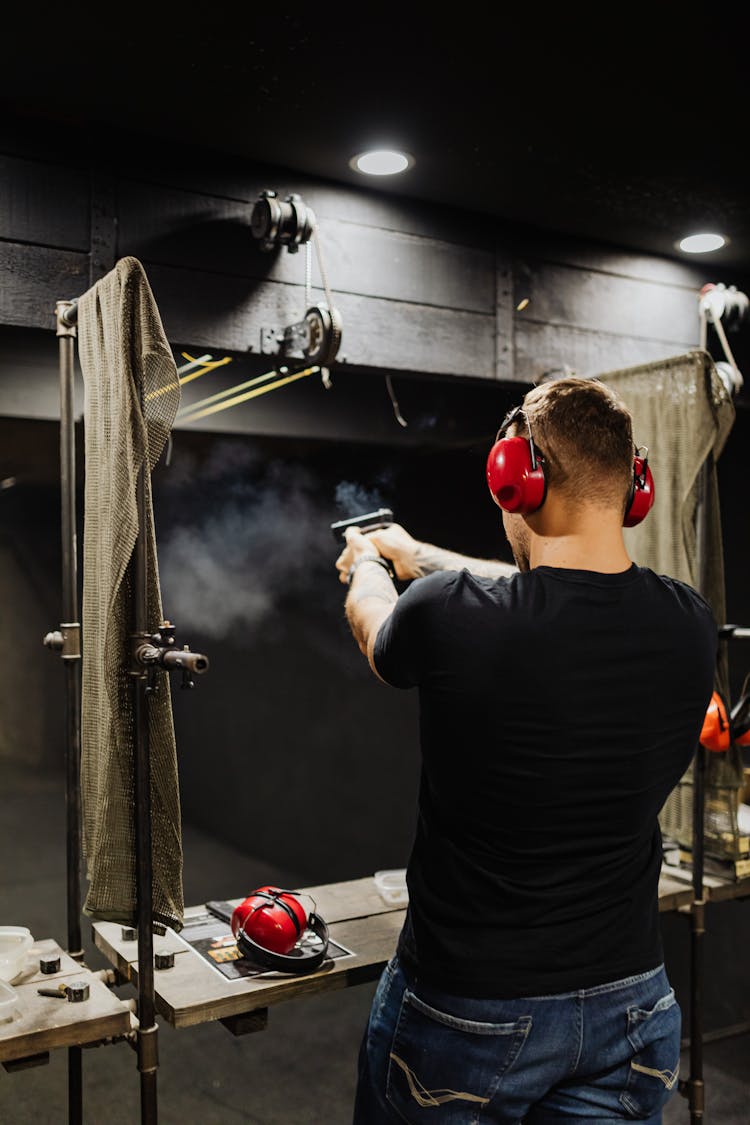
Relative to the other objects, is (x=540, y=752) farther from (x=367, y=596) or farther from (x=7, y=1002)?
(x=7, y=1002)

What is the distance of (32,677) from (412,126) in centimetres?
189

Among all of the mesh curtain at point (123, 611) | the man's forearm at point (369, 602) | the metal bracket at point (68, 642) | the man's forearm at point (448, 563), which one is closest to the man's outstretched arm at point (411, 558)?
the man's forearm at point (448, 563)

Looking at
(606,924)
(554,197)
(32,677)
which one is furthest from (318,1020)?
(554,197)

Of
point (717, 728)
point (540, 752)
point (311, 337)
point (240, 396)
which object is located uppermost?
point (311, 337)

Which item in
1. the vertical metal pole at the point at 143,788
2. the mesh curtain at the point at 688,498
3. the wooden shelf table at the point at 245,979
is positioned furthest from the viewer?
the mesh curtain at the point at 688,498

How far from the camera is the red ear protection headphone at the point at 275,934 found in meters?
2.14

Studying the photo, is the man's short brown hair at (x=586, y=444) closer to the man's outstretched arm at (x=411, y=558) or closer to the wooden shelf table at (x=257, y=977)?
the man's outstretched arm at (x=411, y=558)

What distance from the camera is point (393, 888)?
276 cm

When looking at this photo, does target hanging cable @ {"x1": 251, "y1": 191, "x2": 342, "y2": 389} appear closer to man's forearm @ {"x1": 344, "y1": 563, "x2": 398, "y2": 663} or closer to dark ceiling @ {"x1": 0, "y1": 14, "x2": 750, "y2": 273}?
dark ceiling @ {"x1": 0, "y1": 14, "x2": 750, "y2": 273}

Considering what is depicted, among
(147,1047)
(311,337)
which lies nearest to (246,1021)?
(147,1047)

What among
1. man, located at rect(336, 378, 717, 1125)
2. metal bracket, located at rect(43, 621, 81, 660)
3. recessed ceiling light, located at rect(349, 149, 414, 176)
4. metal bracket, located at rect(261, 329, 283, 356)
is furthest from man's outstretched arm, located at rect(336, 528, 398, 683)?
recessed ceiling light, located at rect(349, 149, 414, 176)

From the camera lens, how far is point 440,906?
1.53 m

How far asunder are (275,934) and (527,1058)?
825 millimetres

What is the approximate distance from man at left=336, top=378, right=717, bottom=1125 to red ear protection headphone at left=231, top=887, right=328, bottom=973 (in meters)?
0.57
